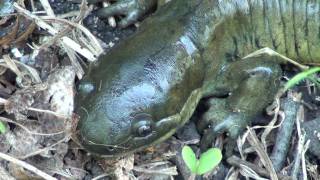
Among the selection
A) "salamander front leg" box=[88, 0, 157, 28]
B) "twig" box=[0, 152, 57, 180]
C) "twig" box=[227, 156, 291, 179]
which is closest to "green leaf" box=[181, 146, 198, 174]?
"twig" box=[227, 156, 291, 179]

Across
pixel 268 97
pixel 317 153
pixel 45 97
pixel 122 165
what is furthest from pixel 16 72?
pixel 317 153

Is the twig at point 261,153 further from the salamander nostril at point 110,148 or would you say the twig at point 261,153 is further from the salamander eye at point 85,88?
the salamander eye at point 85,88

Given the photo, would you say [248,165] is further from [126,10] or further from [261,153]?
[126,10]

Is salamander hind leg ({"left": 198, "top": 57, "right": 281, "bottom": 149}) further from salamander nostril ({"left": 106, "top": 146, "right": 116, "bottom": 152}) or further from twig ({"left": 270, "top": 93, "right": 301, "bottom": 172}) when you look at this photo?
salamander nostril ({"left": 106, "top": 146, "right": 116, "bottom": 152})

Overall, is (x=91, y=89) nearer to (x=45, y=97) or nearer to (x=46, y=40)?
(x=45, y=97)

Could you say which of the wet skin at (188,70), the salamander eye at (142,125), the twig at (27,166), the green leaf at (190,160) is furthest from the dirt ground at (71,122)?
the green leaf at (190,160)
